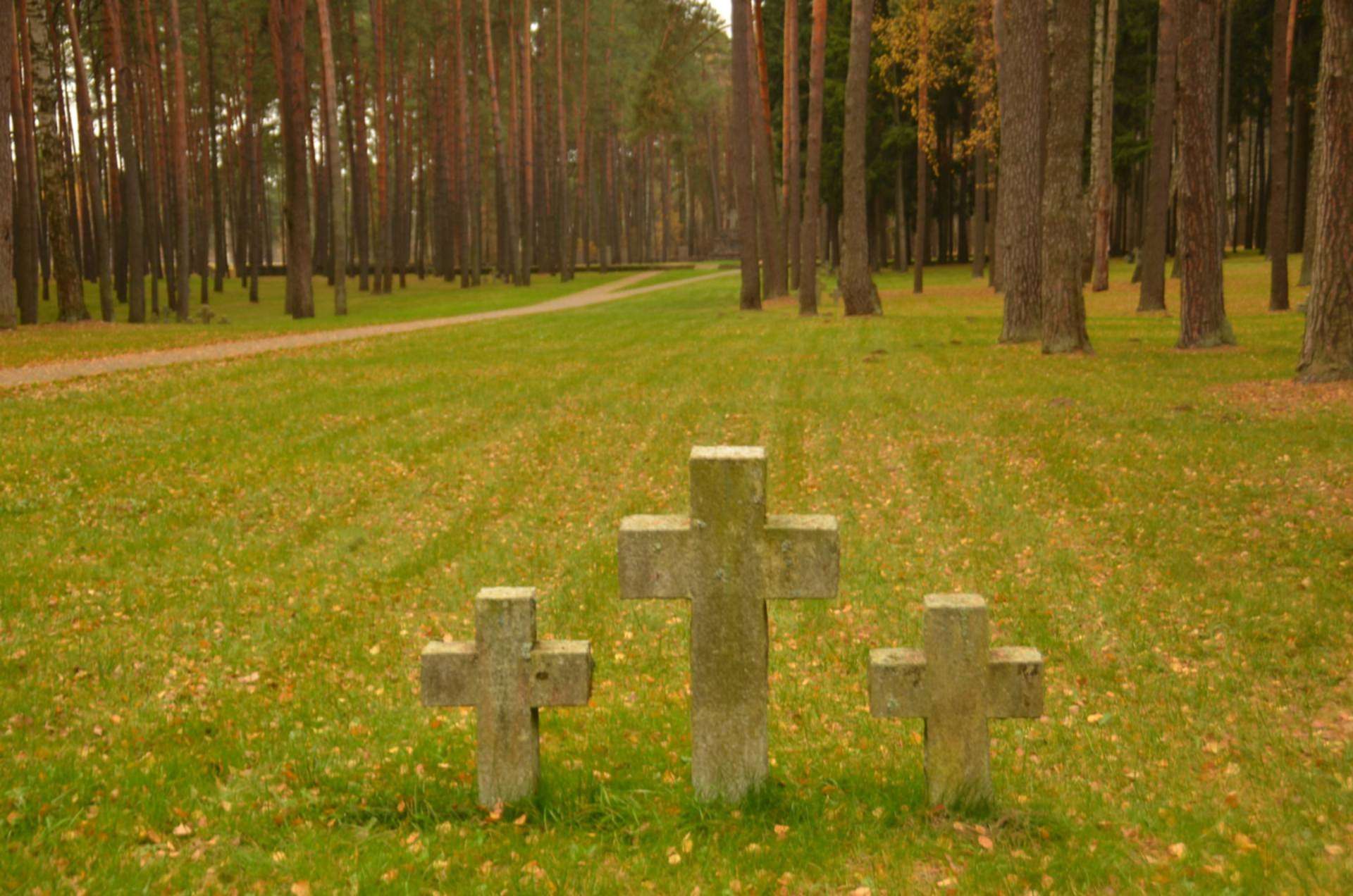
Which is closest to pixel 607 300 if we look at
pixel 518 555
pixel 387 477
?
pixel 387 477

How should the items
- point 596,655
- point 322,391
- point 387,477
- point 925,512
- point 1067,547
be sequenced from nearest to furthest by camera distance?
point 596,655
point 1067,547
point 925,512
point 387,477
point 322,391

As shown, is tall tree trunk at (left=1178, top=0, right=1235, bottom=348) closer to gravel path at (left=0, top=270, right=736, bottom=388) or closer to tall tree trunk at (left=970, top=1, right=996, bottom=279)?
tall tree trunk at (left=970, top=1, right=996, bottom=279)

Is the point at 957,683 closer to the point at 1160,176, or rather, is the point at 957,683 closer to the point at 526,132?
the point at 1160,176

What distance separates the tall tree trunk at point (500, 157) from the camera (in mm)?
50781

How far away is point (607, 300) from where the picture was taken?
4316 centimetres

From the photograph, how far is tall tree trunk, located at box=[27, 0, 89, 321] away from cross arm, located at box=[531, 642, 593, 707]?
29733mm

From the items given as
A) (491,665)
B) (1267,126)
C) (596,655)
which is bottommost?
(596,655)

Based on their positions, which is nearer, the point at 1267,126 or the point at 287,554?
the point at 287,554

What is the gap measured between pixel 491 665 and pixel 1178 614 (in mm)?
4579

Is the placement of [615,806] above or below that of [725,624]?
below

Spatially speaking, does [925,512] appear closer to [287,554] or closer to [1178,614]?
[1178,614]

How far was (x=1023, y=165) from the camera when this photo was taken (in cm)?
2148

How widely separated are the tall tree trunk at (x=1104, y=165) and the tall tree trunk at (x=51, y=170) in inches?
1026

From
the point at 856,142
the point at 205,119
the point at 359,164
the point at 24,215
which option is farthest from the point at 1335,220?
the point at 205,119
